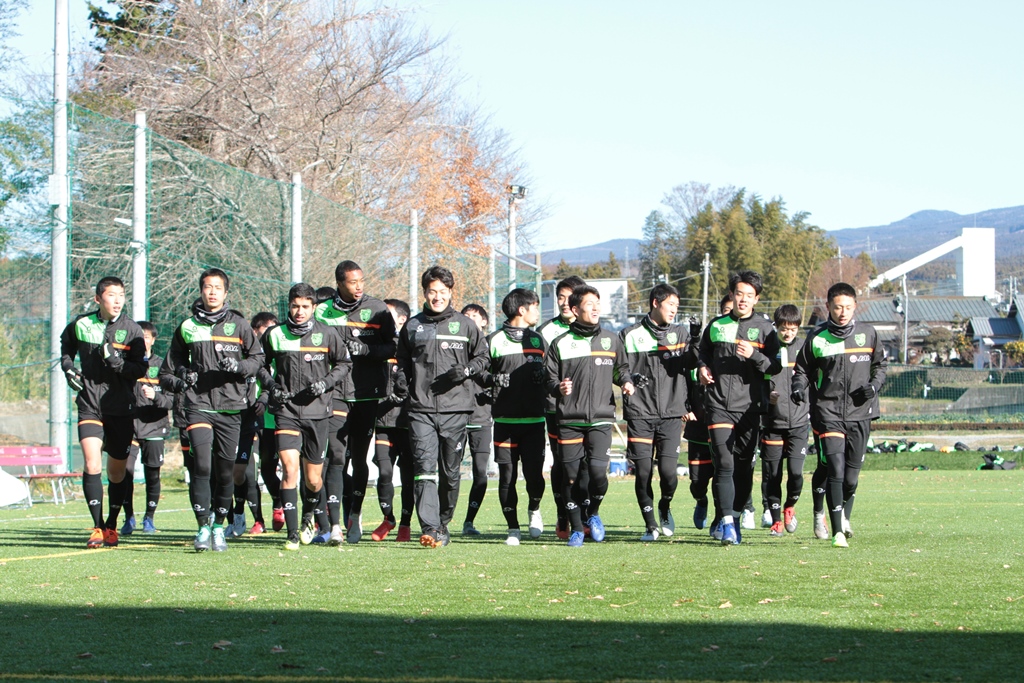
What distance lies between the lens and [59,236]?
1719 cm

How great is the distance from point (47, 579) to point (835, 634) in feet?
16.8

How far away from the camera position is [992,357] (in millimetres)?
83500

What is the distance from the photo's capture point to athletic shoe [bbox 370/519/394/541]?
1073cm

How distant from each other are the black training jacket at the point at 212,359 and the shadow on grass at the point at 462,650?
3211 millimetres

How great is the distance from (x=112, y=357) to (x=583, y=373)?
153 inches

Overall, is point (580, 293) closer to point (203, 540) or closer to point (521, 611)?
point (203, 540)

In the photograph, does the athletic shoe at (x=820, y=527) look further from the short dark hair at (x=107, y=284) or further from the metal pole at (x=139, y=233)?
the metal pole at (x=139, y=233)

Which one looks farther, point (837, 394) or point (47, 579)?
point (837, 394)

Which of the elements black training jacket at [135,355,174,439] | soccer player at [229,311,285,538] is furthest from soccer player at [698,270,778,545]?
black training jacket at [135,355,174,439]

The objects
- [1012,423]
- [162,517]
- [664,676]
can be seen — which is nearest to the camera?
[664,676]

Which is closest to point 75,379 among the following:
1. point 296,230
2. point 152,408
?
point 152,408

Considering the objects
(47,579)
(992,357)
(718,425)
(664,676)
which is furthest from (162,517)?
(992,357)

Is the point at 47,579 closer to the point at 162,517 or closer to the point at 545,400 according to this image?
the point at 545,400

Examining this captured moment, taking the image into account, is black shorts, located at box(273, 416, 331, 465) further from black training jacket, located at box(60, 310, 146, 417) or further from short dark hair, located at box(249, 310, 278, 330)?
short dark hair, located at box(249, 310, 278, 330)
